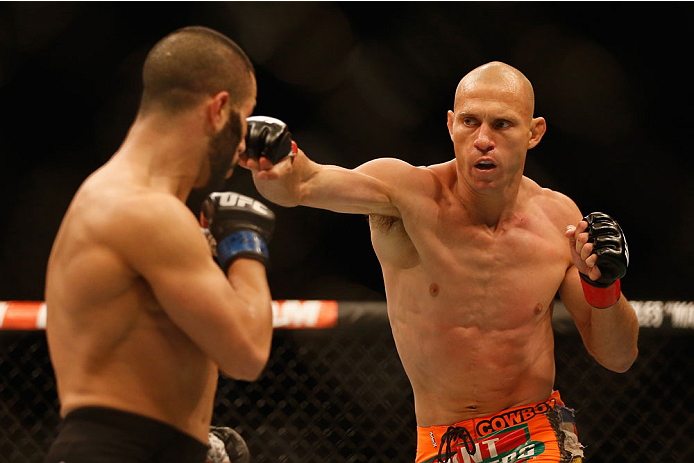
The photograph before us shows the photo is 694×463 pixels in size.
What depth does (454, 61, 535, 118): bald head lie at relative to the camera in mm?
2123

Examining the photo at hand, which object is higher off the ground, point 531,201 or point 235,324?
point 235,324

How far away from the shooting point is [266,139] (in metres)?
1.62

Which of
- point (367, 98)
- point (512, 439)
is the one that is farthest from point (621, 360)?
point (367, 98)

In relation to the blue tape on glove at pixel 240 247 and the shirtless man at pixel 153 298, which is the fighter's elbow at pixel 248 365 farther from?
the blue tape on glove at pixel 240 247

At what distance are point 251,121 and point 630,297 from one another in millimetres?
2956

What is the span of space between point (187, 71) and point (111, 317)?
17.9 inches

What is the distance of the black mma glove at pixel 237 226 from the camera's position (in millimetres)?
1354

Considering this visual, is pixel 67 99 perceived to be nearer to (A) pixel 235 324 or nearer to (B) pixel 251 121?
(B) pixel 251 121

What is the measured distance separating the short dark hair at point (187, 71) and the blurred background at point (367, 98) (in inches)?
110

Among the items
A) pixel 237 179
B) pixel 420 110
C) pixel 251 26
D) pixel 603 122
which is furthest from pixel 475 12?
pixel 237 179

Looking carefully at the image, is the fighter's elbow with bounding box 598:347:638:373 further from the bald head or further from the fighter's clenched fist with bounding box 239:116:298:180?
the fighter's clenched fist with bounding box 239:116:298:180

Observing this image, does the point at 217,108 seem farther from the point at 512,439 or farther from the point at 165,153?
the point at 512,439

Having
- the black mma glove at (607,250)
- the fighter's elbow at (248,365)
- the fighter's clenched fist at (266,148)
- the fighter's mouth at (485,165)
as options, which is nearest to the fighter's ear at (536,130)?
the fighter's mouth at (485,165)

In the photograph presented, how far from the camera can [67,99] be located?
4.16 metres
